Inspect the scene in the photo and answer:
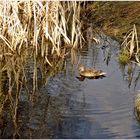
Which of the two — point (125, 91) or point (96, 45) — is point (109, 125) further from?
point (96, 45)

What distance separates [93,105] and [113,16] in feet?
23.1

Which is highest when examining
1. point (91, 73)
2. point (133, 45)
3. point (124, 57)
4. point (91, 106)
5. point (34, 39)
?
point (34, 39)

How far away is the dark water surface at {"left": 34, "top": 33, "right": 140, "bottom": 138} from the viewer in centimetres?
788

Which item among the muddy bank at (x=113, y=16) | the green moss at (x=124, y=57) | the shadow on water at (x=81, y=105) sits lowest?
the shadow on water at (x=81, y=105)

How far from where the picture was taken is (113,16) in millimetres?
15508

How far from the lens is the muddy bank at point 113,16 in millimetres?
14367

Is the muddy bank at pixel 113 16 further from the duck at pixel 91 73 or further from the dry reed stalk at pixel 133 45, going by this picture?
the duck at pixel 91 73

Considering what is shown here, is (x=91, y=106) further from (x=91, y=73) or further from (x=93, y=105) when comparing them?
(x=91, y=73)

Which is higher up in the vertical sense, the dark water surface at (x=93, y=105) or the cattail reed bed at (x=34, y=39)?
the cattail reed bed at (x=34, y=39)

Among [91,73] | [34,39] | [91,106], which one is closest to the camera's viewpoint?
[91,106]

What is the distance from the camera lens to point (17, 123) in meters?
8.18

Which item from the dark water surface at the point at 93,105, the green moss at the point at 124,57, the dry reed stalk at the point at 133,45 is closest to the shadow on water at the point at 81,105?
the dark water surface at the point at 93,105

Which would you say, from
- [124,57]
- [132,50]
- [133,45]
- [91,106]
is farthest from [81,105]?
[133,45]

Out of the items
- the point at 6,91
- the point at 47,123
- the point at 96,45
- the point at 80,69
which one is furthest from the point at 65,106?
the point at 96,45
